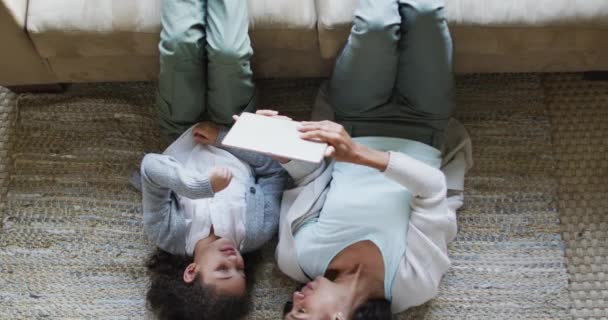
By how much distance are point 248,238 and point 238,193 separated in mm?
102

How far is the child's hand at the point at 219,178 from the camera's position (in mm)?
1373

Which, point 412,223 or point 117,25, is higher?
point 117,25

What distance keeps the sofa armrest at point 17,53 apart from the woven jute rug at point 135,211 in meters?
0.17

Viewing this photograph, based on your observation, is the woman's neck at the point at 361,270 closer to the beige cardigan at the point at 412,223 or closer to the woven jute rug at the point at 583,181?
the beige cardigan at the point at 412,223

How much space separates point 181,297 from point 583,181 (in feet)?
3.30

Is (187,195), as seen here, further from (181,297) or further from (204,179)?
(181,297)

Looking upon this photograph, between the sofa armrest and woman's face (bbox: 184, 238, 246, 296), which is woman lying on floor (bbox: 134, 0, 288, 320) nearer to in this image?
woman's face (bbox: 184, 238, 246, 296)

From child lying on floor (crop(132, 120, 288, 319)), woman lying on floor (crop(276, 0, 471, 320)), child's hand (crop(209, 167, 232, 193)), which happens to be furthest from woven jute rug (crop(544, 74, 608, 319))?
child's hand (crop(209, 167, 232, 193))

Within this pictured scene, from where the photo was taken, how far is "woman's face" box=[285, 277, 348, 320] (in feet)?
4.35

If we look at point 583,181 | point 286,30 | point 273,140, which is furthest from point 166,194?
point 583,181

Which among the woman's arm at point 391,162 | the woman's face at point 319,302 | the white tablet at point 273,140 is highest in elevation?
the white tablet at point 273,140

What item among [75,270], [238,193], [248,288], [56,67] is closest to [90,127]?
[56,67]

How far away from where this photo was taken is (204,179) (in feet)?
4.50

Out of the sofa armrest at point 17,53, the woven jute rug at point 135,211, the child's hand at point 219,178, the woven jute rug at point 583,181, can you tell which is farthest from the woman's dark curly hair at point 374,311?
the sofa armrest at point 17,53
